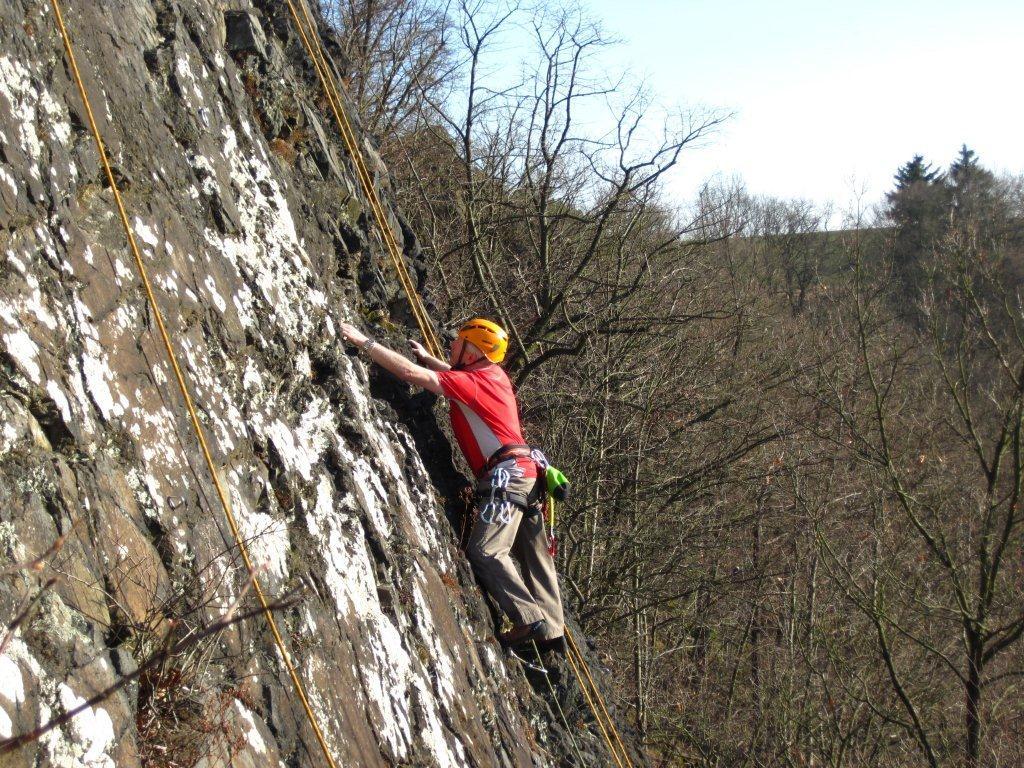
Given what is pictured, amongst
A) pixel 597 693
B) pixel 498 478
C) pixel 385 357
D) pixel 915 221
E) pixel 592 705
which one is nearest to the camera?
pixel 385 357

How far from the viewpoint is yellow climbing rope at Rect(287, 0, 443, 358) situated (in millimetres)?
6914

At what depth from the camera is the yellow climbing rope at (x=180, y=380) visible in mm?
3793

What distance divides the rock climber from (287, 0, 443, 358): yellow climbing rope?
0.67 metres

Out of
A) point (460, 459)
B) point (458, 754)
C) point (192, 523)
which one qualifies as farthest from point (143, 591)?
point (460, 459)

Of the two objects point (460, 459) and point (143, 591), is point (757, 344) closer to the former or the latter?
point (460, 459)

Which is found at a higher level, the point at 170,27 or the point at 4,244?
the point at 170,27

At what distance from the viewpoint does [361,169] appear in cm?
711

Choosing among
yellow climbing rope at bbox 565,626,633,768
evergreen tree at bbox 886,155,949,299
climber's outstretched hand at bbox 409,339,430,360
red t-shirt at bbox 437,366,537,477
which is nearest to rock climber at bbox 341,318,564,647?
red t-shirt at bbox 437,366,537,477

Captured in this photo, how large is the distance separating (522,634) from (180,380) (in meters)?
2.99

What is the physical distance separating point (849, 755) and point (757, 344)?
24.9 ft

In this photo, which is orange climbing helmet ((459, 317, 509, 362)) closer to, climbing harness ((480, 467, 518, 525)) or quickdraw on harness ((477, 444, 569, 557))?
quickdraw on harness ((477, 444, 569, 557))

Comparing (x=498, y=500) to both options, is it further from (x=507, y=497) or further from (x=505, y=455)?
(x=505, y=455)

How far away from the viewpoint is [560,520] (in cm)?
1238

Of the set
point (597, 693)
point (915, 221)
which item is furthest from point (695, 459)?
point (915, 221)
